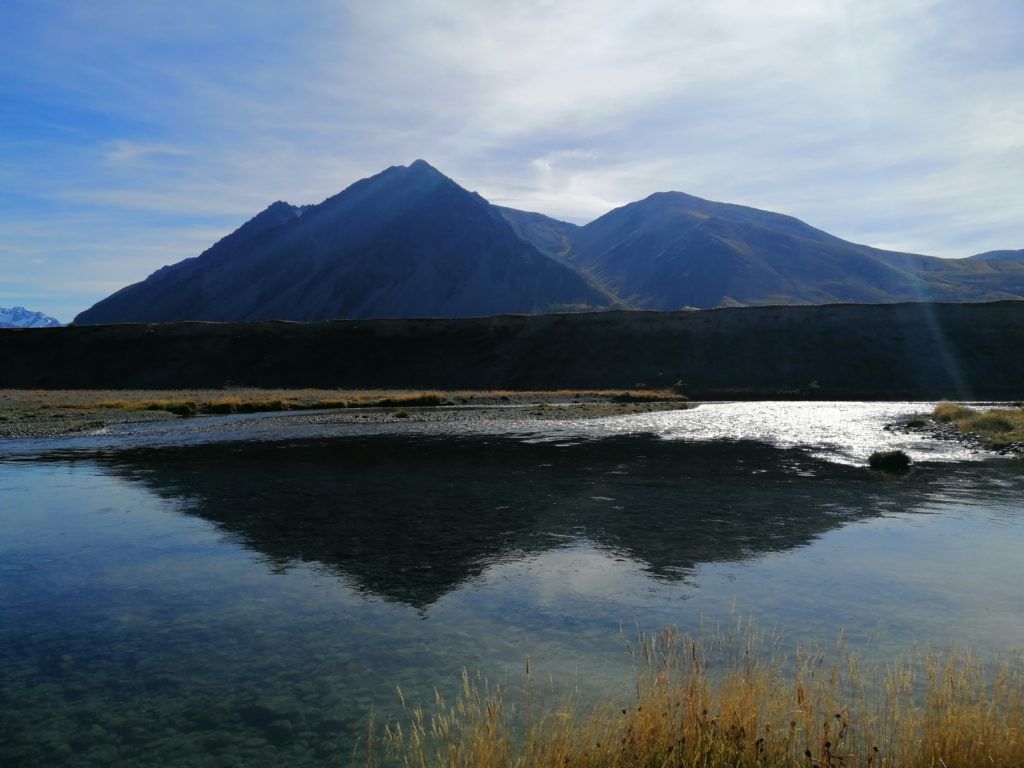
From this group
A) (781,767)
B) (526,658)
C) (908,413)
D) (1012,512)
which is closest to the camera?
(781,767)

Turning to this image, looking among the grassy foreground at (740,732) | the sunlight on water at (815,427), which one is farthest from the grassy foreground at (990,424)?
the grassy foreground at (740,732)

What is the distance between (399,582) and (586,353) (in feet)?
272

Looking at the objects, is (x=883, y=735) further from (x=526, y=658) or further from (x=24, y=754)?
(x=24, y=754)

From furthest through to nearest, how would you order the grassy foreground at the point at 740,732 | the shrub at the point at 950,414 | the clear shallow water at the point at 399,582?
the shrub at the point at 950,414
the clear shallow water at the point at 399,582
the grassy foreground at the point at 740,732

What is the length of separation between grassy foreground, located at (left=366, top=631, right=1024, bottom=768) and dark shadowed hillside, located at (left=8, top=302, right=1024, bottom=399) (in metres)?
74.8

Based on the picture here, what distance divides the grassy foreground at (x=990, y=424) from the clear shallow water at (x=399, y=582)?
333 inches

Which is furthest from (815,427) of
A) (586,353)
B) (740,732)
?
(586,353)

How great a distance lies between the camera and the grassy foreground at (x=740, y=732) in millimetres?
6770

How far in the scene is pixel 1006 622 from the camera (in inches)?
468

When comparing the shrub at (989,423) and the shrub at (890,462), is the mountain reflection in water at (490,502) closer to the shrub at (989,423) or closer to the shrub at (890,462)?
the shrub at (890,462)

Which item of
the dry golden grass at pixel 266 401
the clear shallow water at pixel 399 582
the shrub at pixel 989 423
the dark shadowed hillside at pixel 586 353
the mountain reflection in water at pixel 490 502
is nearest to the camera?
the clear shallow water at pixel 399 582

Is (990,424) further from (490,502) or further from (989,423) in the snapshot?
(490,502)

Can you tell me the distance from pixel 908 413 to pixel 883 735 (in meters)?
54.2

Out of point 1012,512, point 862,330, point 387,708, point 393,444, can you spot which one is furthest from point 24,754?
point 862,330
